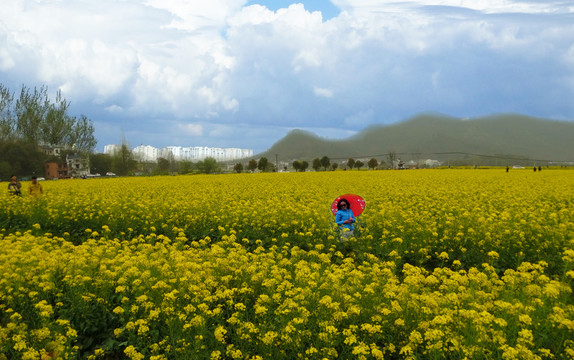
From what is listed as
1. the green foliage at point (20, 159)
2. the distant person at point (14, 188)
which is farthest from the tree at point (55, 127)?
the distant person at point (14, 188)

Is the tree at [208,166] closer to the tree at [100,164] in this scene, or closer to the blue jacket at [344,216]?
the tree at [100,164]

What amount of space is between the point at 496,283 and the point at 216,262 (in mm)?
4667

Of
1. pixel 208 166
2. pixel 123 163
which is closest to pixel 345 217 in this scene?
pixel 123 163

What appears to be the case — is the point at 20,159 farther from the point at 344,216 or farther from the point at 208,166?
the point at 344,216

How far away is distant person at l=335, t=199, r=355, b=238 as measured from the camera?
10352 millimetres

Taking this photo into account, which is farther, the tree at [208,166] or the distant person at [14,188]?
the tree at [208,166]

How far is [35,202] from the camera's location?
16.6m

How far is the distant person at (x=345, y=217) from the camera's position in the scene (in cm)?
1035

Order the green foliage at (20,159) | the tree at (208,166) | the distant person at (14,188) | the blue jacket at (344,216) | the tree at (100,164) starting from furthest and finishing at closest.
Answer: the tree at (208,166)
the tree at (100,164)
the green foliage at (20,159)
the distant person at (14,188)
the blue jacket at (344,216)

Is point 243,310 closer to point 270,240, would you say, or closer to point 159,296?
point 159,296

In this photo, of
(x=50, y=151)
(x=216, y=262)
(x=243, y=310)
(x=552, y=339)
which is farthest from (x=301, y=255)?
(x=50, y=151)

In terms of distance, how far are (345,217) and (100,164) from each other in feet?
298

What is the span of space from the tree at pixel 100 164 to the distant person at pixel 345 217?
89537mm

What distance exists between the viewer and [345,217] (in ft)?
34.8
